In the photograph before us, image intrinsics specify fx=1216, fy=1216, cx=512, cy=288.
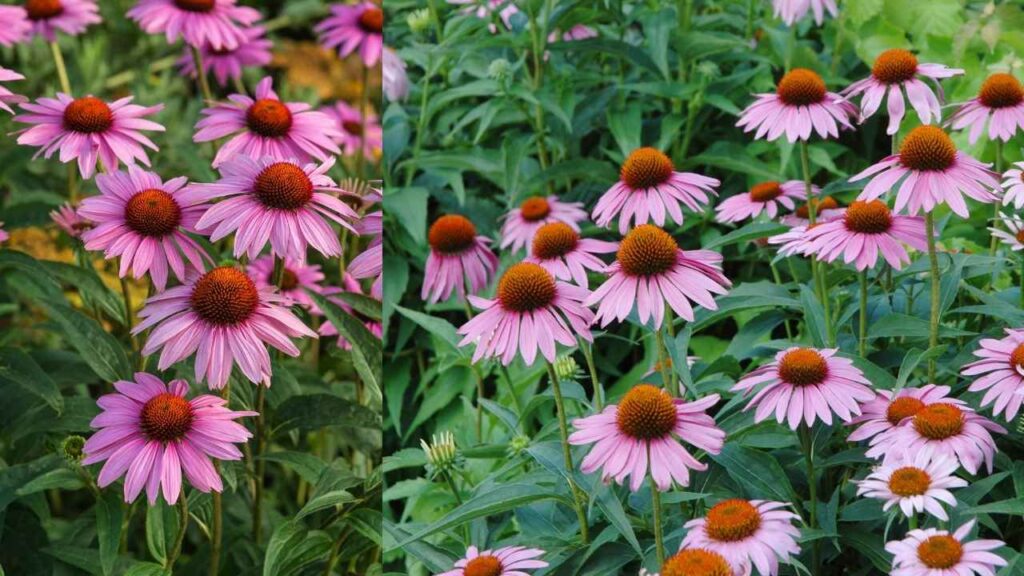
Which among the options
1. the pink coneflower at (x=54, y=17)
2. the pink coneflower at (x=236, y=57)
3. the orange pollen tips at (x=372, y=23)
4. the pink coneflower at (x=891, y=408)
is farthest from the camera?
the orange pollen tips at (x=372, y=23)

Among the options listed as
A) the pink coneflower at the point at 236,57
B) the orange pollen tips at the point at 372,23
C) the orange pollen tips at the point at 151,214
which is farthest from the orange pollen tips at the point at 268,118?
the orange pollen tips at the point at 372,23

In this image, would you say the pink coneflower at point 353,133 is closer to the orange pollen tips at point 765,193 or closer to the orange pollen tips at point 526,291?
the orange pollen tips at point 765,193

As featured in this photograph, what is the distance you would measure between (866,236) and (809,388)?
7.0 inches

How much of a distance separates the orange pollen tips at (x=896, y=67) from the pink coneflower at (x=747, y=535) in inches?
20.2

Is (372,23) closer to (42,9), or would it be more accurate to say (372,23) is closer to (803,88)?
(42,9)

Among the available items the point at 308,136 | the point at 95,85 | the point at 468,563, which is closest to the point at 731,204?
the point at 308,136

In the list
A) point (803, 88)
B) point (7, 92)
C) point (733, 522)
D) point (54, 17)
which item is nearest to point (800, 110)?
point (803, 88)

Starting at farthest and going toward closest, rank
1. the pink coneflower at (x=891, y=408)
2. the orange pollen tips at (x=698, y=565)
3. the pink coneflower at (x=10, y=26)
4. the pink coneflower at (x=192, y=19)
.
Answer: the pink coneflower at (x=192, y=19)
the pink coneflower at (x=10, y=26)
the pink coneflower at (x=891, y=408)
the orange pollen tips at (x=698, y=565)

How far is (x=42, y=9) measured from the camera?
1.80 meters

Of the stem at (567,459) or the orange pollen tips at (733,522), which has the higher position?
the orange pollen tips at (733,522)

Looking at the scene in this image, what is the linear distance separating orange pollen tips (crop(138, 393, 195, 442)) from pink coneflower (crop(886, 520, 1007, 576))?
0.56 meters

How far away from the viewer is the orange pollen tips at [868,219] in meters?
1.11

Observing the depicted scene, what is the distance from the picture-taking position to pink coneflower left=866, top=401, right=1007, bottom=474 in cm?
96

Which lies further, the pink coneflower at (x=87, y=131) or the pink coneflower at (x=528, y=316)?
the pink coneflower at (x=87, y=131)
